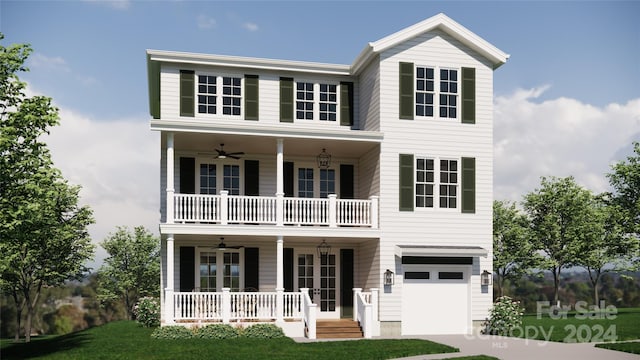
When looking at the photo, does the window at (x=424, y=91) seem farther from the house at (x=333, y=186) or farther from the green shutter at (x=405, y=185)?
the green shutter at (x=405, y=185)

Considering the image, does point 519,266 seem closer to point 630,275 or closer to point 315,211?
point 630,275

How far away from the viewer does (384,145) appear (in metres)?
22.2

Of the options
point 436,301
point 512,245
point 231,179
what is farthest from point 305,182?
point 512,245

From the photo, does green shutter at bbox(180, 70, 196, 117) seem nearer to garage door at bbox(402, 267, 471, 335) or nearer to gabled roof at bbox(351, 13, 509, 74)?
gabled roof at bbox(351, 13, 509, 74)

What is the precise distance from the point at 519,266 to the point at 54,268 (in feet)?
81.1

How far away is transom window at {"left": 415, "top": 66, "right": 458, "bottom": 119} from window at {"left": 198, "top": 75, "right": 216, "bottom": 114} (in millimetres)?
6761

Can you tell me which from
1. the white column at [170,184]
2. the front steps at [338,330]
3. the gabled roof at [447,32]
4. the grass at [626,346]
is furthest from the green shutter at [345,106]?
the grass at [626,346]

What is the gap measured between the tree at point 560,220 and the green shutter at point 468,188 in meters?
16.9

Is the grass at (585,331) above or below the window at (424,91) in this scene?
below

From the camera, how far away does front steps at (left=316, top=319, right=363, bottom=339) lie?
21047 millimetres

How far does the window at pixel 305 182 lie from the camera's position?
2420 centimetres

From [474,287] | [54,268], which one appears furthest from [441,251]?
[54,268]

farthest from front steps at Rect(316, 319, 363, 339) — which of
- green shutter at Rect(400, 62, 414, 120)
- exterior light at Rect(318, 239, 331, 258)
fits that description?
green shutter at Rect(400, 62, 414, 120)

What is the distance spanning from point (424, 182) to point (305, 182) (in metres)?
4.31
